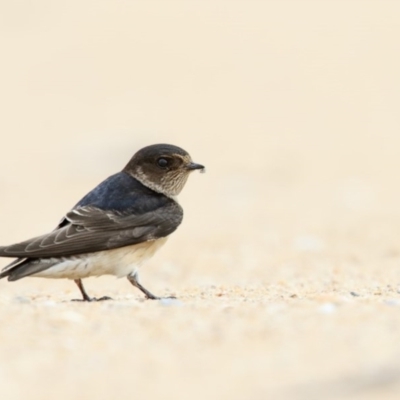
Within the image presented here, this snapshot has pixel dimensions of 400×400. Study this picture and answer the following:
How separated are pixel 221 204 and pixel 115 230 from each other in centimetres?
917

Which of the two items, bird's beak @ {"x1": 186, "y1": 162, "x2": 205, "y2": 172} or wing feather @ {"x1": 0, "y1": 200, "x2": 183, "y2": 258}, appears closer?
wing feather @ {"x1": 0, "y1": 200, "x2": 183, "y2": 258}

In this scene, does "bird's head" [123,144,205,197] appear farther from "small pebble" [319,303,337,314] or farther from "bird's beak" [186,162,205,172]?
"small pebble" [319,303,337,314]

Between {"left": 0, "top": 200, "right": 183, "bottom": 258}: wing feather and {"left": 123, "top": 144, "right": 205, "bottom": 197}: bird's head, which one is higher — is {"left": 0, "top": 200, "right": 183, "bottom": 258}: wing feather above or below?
below

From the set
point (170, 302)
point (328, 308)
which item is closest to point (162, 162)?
point (170, 302)

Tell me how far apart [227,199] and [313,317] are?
11.4 meters

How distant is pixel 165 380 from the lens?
5.75 metres

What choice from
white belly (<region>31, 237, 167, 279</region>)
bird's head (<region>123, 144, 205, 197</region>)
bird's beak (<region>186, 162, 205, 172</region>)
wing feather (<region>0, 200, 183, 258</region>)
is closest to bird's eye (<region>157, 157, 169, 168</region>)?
bird's head (<region>123, 144, 205, 197</region>)

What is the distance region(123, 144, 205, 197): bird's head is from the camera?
9578mm

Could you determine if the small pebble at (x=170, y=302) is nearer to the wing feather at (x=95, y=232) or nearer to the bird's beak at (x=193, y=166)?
the wing feather at (x=95, y=232)

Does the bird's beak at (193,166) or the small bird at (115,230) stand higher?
the bird's beak at (193,166)

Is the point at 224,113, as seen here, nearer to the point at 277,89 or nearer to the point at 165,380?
the point at 277,89

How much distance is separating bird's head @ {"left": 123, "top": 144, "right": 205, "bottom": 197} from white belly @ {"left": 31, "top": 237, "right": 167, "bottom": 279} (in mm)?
811

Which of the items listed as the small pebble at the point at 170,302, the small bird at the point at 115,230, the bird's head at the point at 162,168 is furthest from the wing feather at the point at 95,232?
the small pebble at the point at 170,302

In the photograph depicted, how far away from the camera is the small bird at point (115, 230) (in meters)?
8.30
